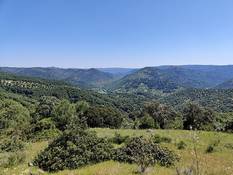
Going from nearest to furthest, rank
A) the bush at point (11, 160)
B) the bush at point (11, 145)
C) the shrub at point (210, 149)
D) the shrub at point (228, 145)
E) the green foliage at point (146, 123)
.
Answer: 1. the bush at point (11, 160)
2. the bush at point (11, 145)
3. the shrub at point (210, 149)
4. the shrub at point (228, 145)
5. the green foliage at point (146, 123)

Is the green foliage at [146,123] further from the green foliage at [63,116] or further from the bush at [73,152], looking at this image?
the bush at [73,152]

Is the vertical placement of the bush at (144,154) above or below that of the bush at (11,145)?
above

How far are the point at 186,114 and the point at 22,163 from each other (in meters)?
40.5

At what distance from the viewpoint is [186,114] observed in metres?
52.9

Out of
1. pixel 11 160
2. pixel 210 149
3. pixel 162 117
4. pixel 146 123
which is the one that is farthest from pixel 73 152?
pixel 162 117

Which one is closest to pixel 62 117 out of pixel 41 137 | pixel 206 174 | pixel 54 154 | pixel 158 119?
pixel 41 137

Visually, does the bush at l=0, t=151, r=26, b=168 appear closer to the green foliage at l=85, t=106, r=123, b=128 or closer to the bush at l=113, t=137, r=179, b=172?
the bush at l=113, t=137, r=179, b=172

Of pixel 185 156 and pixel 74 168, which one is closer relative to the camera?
pixel 74 168

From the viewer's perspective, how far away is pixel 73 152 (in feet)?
49.0

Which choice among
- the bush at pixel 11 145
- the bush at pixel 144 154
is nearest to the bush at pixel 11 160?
the bush at pixel 144 154

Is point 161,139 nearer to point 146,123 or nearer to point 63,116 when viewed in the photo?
point 63,116

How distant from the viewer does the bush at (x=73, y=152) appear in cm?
1416

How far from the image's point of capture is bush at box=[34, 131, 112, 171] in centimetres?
1416

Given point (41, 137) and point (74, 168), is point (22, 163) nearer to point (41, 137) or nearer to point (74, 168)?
point (74, 168)
